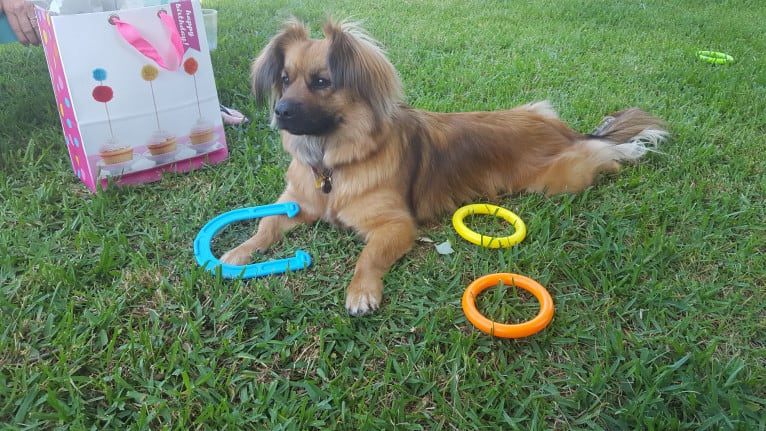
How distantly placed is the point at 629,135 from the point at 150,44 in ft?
10.7

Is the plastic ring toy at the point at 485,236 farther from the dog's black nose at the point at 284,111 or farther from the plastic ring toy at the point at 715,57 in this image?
the plastic ring toy at the point at 715,57

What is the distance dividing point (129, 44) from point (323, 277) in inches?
72.8

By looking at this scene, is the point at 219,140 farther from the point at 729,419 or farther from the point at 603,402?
the point at 729,419

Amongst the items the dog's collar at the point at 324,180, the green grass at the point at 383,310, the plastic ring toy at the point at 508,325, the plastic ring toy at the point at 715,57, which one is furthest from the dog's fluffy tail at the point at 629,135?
the plastic ring toy at the point at 715,57

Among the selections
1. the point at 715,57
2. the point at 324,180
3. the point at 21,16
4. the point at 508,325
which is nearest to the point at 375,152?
the point at 324,180

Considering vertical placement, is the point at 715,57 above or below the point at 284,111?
below

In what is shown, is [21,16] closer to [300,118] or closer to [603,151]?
[300,118]

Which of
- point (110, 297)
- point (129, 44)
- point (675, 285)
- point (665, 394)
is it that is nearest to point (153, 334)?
point (110, 297)

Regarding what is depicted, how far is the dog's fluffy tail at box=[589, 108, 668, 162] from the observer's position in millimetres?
3451

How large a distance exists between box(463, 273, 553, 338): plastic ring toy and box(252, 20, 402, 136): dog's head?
1092 millimetres

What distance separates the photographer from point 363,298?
7.50 feet

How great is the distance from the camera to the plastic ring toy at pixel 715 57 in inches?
210

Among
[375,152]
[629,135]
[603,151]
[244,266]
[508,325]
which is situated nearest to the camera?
[508,325]

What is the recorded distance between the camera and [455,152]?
3.15 m
